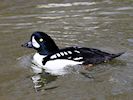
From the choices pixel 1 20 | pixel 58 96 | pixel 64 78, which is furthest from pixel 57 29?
pixel 58 96

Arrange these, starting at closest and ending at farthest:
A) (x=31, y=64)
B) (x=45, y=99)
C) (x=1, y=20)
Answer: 1. (x=45, y=99)
2. (x=31, y=64)
3. (x=1, y=20)

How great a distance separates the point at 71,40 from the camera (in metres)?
12.2

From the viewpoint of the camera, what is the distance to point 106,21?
540 inches

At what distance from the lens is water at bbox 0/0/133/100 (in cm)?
934

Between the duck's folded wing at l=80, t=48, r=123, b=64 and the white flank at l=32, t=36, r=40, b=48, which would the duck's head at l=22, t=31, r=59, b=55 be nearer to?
the white flank at l=32, t=36, r=40, b=48

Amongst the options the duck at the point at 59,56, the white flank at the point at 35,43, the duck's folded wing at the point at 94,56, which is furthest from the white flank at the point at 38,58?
the duck's folded wing at the point at 94,56

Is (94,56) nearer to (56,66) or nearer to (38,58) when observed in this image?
(56,66)

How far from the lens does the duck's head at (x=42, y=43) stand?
1074 cm

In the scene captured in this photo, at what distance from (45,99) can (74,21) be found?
508 cm

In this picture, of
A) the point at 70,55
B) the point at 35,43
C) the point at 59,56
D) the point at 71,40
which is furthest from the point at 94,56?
the point at 71,40

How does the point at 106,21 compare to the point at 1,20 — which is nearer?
the point at 106,21

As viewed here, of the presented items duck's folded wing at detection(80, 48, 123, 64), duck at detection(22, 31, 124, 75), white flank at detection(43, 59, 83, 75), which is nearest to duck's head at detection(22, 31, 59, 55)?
duck at detection(22, 31, 124, 75)

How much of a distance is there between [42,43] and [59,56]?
0.55 meters

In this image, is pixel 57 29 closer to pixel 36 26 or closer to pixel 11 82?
pixel 36 26
